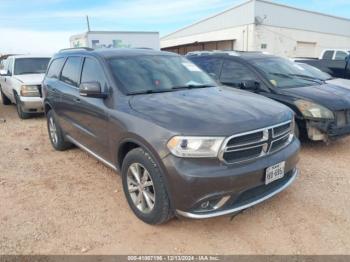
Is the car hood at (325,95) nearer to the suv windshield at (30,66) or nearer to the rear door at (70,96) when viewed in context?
the rear door at (70,96)

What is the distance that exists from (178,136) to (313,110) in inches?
129

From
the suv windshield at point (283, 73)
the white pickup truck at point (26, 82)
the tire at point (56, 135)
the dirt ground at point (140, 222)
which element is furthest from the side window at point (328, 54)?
the tire at point (56, 135)

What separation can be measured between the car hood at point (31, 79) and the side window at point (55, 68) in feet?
9.92

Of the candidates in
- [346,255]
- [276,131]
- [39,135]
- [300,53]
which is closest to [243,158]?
[276,131]

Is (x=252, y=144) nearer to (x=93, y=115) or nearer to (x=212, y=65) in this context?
(x=93, y=115)

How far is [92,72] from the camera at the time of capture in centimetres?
436

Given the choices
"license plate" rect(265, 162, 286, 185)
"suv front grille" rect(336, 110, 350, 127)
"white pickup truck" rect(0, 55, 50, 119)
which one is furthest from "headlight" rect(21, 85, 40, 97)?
"license plate" rect(265, 162, 286, 185)

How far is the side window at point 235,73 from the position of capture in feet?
20.6

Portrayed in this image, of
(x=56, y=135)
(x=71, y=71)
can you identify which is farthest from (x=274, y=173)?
(x=56, y=135)

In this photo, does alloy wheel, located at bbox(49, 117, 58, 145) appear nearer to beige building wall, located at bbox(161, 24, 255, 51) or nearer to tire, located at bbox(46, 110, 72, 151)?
tire, located at bbox(46, 110, 72, 151)

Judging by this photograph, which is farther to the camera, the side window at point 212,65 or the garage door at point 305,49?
the garage door at point 305,49

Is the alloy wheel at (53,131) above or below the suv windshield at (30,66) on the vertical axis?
below

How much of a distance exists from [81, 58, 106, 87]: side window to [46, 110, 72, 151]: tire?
1.50 m

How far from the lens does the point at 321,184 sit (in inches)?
170
